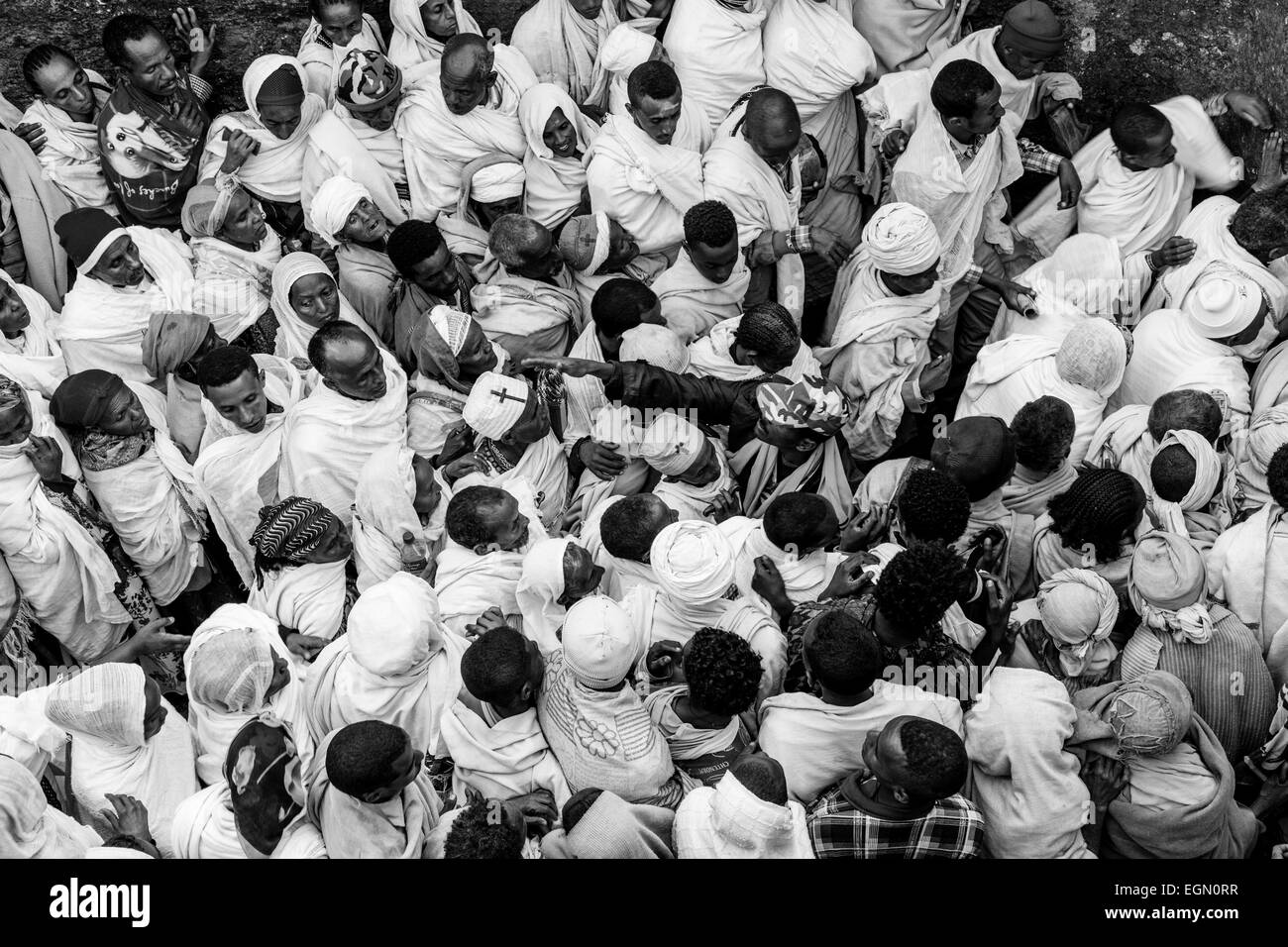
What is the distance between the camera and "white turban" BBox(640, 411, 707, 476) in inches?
226

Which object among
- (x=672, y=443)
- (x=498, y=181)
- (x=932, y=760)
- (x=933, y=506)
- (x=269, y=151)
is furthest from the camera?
(x=269, y=151)

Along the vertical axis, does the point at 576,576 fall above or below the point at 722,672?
below

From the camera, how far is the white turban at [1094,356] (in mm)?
5871

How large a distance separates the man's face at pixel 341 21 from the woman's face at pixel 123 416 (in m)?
2.29

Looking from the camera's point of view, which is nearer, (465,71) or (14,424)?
(14,424)

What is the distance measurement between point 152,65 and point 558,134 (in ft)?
6.90

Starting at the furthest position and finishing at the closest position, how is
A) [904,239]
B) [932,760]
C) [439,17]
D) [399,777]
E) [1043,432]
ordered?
1. [439,17]
2. [904,239]
3. [1043,432]
4. [399,777]
5. [932,760]

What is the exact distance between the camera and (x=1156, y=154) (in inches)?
264

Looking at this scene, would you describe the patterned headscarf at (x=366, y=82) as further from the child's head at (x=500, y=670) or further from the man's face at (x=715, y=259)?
the child's head at (x=500, y=670)

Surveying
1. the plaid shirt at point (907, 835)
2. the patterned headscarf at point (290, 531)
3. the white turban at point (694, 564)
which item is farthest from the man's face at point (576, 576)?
the plaid shirt at point (907, 835)

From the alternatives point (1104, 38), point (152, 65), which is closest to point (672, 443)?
point (152, 65)

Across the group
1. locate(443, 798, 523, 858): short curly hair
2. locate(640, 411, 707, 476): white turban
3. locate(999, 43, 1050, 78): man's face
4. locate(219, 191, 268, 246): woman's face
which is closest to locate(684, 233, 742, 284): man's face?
locate(640, 411, 707, 476): white turban

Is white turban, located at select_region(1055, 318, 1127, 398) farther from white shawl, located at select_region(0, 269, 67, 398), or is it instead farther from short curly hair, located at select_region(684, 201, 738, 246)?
white shawl, located at select_region(0, 269, 67, 398)

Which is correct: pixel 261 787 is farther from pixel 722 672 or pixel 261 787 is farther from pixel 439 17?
pixel 439 17
